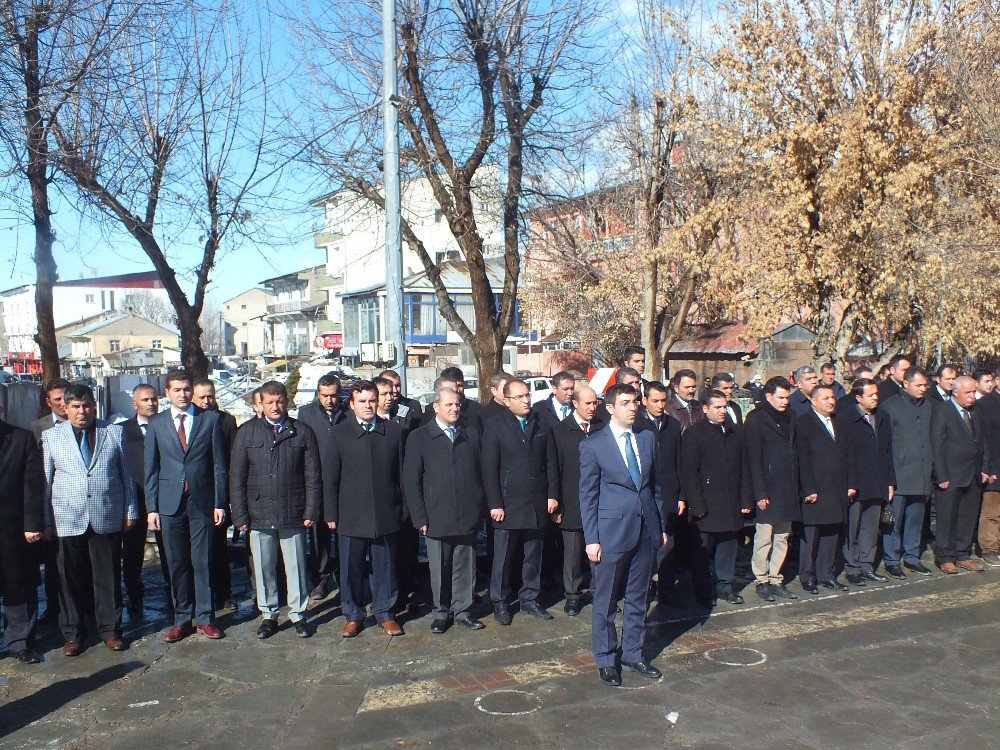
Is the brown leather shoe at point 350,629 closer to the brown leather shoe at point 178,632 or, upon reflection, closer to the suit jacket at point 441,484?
the suit jacket at point 441,484

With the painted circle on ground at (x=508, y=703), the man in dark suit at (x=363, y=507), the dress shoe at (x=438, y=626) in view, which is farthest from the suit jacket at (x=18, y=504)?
the painted circle on ground at (x=508, y=703)

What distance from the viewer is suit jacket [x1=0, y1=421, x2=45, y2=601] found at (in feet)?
20.8

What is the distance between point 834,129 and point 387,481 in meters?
11.8

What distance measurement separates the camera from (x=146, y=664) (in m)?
6.44

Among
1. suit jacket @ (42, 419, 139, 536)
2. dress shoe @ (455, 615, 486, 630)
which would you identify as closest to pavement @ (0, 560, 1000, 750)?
dress shoe @ (455, 615, 486, 630)

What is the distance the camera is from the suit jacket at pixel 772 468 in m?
7.87

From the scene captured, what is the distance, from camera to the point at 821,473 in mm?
7977

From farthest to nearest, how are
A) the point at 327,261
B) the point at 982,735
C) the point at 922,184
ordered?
the point at 327,261 → the point at 922,184 → the point at 982,735

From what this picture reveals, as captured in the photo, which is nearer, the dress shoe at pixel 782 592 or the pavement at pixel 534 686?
the pavement at pixel 534 686

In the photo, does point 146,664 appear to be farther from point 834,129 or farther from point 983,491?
point 834,129

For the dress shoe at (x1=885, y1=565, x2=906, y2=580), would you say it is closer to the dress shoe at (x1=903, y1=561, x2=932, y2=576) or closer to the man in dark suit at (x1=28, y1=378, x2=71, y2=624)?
the dress shoe at (x1=903, y1=561, x2=932, y2=576)

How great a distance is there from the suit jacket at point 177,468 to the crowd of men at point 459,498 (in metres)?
0.02

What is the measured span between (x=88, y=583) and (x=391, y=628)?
2363 mm

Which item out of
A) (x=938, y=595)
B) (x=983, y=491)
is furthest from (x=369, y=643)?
(x=983, y=491)
